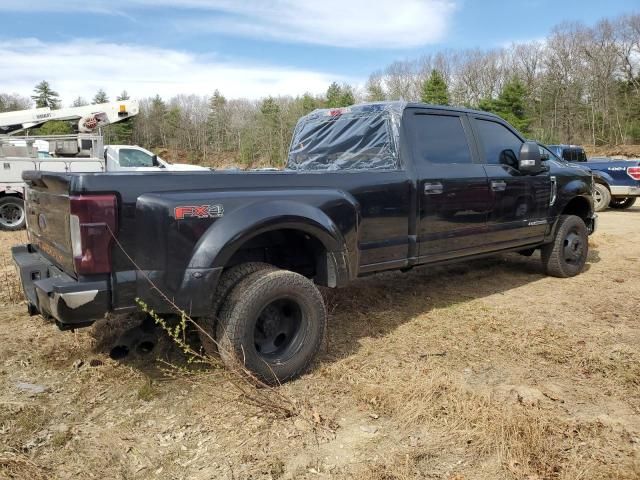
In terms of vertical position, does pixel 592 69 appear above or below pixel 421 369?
above

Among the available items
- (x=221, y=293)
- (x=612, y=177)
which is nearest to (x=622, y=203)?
(x=612, y=177)

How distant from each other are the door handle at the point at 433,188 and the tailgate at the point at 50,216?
266cm

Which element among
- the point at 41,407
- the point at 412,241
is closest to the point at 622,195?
the point at 412,241

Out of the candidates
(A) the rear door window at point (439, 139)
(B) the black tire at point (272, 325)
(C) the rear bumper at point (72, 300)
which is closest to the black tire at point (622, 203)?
(A) the rear door window at point (439, 139)

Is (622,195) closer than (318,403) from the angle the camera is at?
No

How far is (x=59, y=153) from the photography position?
11961 mm

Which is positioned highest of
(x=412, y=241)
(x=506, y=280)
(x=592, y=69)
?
(x=592, y=69)

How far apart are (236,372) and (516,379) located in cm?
178

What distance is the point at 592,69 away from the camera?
4453cm

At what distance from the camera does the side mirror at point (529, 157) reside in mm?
4918

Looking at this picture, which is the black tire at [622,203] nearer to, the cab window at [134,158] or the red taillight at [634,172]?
→ the red taillight at [634,172]

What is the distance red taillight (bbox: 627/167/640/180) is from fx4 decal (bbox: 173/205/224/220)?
12.8 meters

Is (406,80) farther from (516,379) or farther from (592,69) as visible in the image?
(516,379)

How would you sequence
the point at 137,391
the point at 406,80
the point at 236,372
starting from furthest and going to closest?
the point at 406,80 → the point at 137,391 → the point at 236,372
